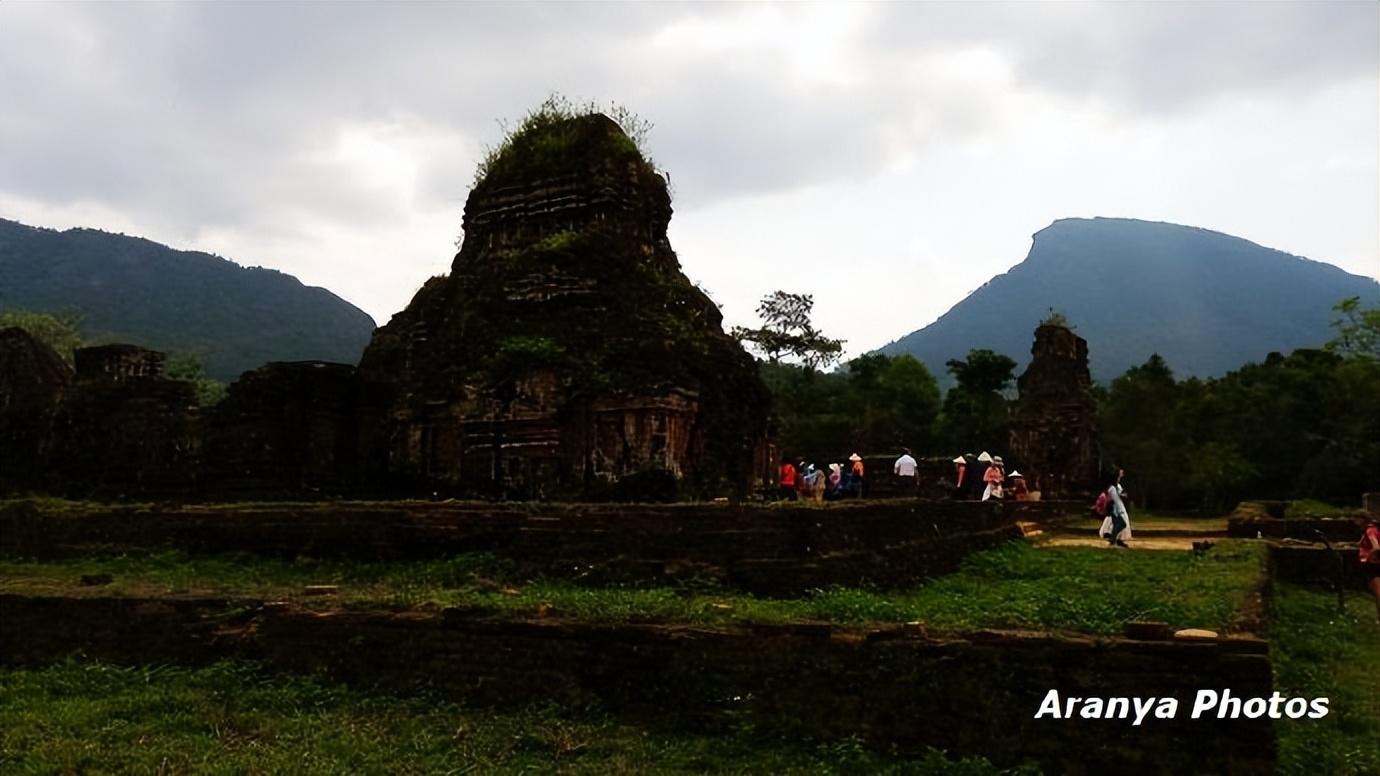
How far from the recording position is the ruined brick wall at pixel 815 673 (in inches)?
177

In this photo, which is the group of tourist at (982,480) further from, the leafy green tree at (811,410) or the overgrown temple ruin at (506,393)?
the leafy green tree at (811,410)

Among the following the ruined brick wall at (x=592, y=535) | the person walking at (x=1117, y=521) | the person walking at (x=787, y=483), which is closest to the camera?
the ruined brick wall at (x=592, y=535)

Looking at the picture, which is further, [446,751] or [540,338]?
[540,338]

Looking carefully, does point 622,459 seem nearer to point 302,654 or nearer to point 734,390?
point 734,390

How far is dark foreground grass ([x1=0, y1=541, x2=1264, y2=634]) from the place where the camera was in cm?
608

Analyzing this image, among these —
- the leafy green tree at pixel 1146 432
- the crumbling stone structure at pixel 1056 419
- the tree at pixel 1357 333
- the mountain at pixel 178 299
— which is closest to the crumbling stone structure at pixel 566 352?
the crumbling stone structure at pixel 1056 419

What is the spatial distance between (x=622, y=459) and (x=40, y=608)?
24.7ft

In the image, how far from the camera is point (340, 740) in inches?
211

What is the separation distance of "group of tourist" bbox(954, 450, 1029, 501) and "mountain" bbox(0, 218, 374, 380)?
73.7 meters

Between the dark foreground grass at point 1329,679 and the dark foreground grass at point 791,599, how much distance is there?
0.57 meters

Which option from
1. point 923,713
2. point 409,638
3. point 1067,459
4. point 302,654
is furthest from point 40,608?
point 1067,459

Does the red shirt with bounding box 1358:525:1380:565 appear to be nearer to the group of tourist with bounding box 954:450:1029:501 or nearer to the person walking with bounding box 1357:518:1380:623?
the person walking with bounding box 1357:518:1380:623

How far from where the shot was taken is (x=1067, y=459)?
1032 inches

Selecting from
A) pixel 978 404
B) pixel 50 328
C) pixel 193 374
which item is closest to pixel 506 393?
pixel 193 374
